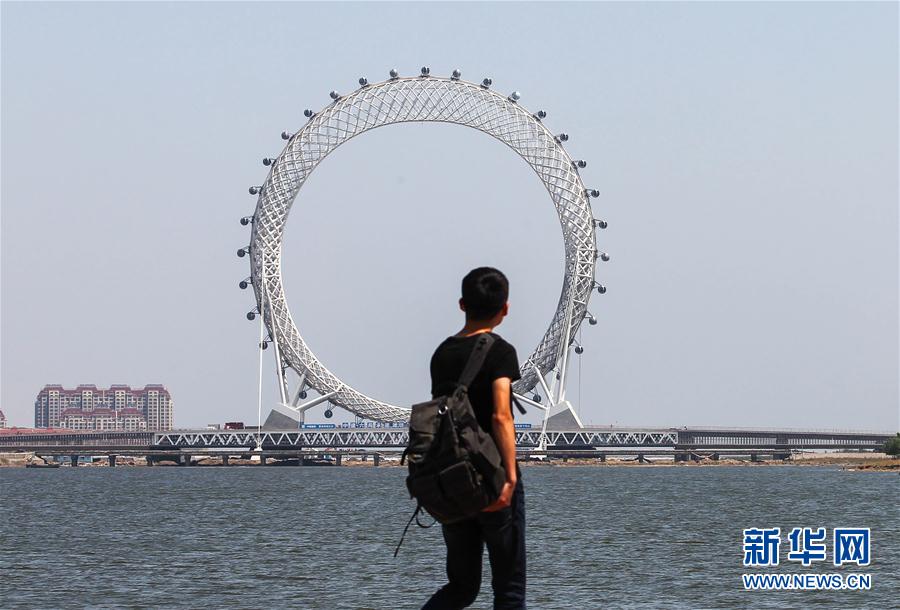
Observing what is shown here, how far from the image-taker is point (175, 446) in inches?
6481

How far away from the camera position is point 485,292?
11.7 meters

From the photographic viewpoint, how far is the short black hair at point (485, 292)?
11.6 metres

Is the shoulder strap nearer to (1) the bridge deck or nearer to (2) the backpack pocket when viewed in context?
(2) the backpack pocket

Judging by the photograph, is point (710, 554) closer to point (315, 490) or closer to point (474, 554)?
point (474, 554)

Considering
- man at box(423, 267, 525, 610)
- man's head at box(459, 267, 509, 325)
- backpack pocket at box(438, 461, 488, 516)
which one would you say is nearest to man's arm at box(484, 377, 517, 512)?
man at box(423, 267, 525, 610)

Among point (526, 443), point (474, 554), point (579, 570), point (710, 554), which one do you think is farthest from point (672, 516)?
point (526, 443)

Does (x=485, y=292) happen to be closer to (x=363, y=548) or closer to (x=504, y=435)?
(x=504, y=435)

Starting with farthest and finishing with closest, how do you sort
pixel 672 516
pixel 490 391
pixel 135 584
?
pixel 672 516 → pixel 135 584 → pixel 490 391

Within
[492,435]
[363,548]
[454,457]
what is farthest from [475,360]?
[363,548]

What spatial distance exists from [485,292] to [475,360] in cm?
58

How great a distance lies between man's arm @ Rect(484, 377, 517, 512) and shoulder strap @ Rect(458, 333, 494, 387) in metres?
0.17

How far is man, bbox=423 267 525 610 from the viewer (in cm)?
1125

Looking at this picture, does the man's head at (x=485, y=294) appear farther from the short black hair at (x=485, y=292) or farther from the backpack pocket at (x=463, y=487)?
the backpack pocket at (x=463, y=487)

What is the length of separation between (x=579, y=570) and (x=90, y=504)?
150 ft
